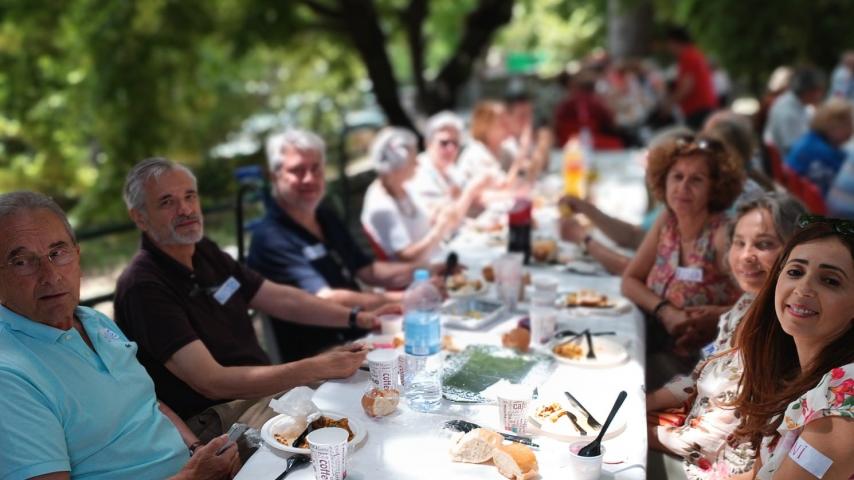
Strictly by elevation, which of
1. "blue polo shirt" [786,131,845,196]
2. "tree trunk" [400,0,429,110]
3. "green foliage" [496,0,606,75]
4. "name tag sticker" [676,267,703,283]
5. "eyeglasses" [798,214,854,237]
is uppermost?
"green foliage" [496,0,606,75]

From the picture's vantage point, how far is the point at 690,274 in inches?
117

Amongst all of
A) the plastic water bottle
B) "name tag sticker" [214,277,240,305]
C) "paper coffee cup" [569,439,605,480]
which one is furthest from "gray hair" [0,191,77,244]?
"paper coffee cup" [569,439,605,480]

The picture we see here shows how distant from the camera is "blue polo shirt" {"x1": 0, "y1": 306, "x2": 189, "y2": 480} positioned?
1630 mm

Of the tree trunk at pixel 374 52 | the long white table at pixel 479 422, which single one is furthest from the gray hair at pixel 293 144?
the tree trunk at pixel 374 52

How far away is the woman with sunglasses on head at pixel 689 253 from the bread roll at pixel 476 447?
1.46 metres

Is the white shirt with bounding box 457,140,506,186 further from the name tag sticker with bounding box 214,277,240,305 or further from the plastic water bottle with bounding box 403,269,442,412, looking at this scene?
the name tag sticker with bounding box 214,277,240,305

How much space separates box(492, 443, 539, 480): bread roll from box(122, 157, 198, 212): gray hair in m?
1.50

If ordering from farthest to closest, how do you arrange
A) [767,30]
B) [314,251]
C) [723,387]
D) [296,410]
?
1. [767,30]
2. [314,251]
3. [723,387]
4. [296,410]

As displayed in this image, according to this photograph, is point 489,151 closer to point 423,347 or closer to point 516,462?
point 423,347

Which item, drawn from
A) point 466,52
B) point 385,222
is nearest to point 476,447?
point 385,222

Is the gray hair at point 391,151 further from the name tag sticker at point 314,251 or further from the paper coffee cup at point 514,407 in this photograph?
the paper coffee cup at point 514,407

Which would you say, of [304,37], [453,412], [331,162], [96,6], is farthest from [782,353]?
[331,162]

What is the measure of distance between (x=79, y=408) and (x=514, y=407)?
1.13 meters

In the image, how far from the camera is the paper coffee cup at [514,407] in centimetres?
186
